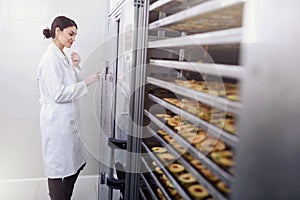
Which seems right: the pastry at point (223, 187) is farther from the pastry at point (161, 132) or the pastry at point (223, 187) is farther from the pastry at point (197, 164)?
the pastry at point (161, 132)

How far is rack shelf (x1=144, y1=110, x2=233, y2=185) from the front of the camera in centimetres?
51

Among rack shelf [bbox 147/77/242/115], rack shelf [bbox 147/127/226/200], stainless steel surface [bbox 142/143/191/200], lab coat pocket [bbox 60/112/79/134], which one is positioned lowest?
lab coat pocket [bbox 60/112/79/134]

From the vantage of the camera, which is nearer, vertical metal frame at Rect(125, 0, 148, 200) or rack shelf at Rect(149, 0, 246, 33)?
rack shelf at Rect(149, 0, 246, 33)

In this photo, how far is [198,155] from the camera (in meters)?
0.68

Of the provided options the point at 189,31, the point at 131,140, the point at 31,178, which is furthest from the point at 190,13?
the point at 31,178

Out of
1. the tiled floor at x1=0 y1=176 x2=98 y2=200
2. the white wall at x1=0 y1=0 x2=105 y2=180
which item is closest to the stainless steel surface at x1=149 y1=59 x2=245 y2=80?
the white wall at x1=0 y1=0 x2=105 y2=180

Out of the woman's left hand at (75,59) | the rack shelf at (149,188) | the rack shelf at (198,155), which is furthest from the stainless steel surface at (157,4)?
the woman's left hand at (75,59)

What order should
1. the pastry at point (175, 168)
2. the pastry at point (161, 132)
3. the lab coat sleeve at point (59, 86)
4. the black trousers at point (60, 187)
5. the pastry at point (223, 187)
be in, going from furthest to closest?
the black trousers at point (60, 187), the lab coat sleeve at point (59, 86), the pastry at point (161, 132), the pastry at point (175, 168), the pastry at point (223, 187)

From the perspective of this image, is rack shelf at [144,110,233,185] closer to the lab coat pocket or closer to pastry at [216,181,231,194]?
pastry at [216,181,231,194]

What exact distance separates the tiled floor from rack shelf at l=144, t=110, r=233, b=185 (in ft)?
6.79

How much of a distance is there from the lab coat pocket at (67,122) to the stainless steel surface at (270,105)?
6.27ft

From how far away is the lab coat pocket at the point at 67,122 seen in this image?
86.3 inches

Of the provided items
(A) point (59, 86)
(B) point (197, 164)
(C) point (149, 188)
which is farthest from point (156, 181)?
(A) point (59, 86)

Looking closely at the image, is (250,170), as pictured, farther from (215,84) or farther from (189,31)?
(189,31)
